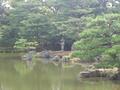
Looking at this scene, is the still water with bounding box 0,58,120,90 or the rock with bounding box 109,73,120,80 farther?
the rock with bounding box 109,73,120,80

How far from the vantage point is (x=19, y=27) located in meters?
38.8

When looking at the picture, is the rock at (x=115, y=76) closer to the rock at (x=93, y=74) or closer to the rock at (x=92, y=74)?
the rock at (x=93, y=74)

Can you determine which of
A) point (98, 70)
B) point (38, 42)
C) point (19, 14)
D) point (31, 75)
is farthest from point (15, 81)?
point (19, 14)

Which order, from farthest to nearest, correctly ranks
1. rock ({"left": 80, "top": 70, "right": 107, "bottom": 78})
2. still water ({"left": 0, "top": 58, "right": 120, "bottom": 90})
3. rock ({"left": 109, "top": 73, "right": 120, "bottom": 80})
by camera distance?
1. rock ({"left": 80, "top": 70, "right": 107, "bottom": 78})
2. rock ({"left": 109, "top": 73, "right": 120, "bottom": 80})
3. still water ({"left": 0, "top": 58, "right": 120, "bottom": 90})

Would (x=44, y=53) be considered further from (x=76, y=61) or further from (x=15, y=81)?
(x=15, y=81)

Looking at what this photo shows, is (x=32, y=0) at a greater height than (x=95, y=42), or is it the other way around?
(x=32, y=0)

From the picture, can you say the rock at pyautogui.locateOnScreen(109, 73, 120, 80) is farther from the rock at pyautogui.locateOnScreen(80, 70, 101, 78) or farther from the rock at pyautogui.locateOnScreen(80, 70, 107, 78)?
Answer: the rock at pyautogui.locateOnScreen(80, 70, 101, 78)

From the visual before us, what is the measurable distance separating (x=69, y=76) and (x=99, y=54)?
2332mm

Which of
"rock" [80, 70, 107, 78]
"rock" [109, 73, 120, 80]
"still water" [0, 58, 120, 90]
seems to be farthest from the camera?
"rock" [80, 70, 107, 78]

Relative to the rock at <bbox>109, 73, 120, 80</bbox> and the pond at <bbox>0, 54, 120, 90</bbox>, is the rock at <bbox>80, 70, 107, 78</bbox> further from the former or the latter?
the rock at <bbox>109, 73, 120, 80</bbox>

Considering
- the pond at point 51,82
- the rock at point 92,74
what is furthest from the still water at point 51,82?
the rock at point 92,74

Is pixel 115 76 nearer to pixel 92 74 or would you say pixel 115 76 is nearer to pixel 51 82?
pixel 92 74

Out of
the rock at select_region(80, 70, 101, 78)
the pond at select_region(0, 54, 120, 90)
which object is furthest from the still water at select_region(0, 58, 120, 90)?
the rock at select_region(80, 70, 101, 78)

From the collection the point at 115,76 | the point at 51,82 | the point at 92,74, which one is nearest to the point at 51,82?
the point at 51,82
